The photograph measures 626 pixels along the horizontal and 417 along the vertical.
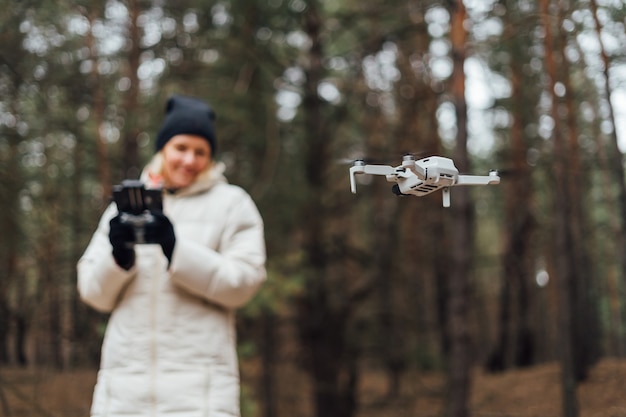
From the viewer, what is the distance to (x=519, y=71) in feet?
34.7

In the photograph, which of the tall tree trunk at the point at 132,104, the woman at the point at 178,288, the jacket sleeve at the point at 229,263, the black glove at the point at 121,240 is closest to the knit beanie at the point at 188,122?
the woman at the point at 178,288

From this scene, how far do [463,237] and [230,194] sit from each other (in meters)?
3.34

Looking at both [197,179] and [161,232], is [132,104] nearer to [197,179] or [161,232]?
[197,179]

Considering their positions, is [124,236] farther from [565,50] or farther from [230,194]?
[565,50]

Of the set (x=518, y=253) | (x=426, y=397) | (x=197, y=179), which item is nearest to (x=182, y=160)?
(x=197, y=179)

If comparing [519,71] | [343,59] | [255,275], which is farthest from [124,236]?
[519,71]

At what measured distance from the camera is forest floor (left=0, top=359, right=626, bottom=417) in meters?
4.47

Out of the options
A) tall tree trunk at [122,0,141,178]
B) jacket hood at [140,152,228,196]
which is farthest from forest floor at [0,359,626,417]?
jacket hood at [140,152,228,196]

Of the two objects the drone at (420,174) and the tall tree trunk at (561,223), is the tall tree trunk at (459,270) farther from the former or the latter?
the drone at (420,174)

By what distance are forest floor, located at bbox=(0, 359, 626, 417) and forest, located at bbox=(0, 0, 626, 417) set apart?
4.2 inches

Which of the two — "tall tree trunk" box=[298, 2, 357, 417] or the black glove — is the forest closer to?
"tall tree trunk" box=[298, 2, 357, 417]

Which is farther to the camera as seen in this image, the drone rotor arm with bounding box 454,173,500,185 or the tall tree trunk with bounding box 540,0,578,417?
the tall tree trunk with bounding box 540,0,578,417

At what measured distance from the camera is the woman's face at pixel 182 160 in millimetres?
3324

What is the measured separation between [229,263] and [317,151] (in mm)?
6958
